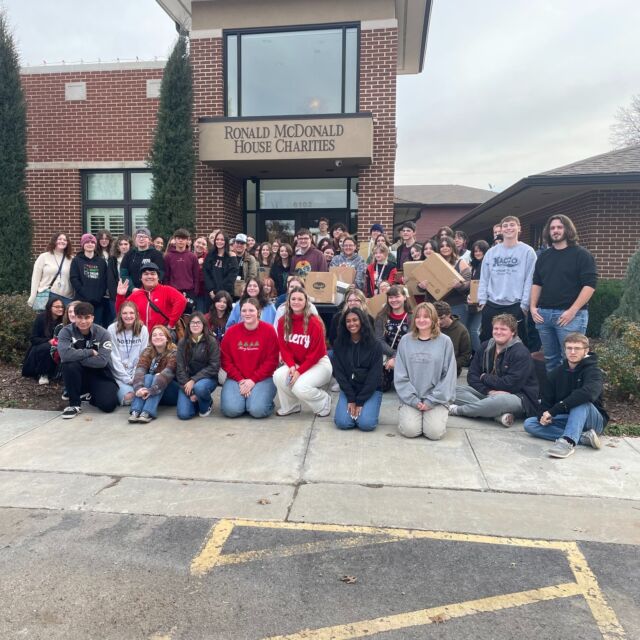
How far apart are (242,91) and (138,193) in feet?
10.3

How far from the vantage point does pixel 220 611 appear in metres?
2.68

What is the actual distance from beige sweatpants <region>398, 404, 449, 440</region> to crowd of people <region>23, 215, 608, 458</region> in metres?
0.01

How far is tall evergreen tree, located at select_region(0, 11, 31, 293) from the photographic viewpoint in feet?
34.7

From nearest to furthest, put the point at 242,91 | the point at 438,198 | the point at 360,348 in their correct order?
the point at 360,348
the point at 242,91
the point at 438,198

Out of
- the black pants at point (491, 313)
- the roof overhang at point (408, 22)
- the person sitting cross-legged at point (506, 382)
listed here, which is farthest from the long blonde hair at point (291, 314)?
the roof overhang at point (408, 22)

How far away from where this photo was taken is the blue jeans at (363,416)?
5.44 metres

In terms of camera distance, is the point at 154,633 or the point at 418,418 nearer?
the point at 154,633

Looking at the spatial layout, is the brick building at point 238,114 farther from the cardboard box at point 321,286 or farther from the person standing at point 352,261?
the cardboard box at point 321,286

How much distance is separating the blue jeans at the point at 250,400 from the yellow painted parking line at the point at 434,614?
3.40 meters

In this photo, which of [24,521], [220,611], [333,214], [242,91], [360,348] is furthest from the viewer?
[333,214]

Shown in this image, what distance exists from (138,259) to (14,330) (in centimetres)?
209

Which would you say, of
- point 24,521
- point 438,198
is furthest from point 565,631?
point 438,198

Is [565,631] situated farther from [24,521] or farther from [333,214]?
[333,214]

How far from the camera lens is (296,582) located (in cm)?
293
